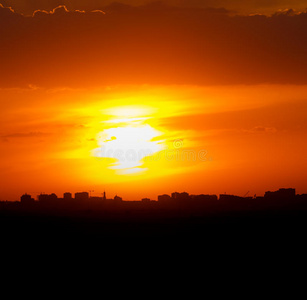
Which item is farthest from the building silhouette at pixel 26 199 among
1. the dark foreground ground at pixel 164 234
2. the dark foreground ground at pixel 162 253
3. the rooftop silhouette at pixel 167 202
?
the dark foreground ground at pixel 162 253

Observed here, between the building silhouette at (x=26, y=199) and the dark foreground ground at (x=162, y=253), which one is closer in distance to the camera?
the dark foreground ground at (x=162, y=253)

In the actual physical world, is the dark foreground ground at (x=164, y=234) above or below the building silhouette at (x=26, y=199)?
below

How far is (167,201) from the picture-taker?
147750 mm

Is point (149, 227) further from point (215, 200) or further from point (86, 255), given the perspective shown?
point (215, 200)

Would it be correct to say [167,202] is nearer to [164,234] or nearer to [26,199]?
[26,199]

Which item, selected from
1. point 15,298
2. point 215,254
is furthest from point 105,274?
point 215,254

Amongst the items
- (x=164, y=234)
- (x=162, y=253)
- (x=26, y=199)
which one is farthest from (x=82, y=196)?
(x=162, y=253)

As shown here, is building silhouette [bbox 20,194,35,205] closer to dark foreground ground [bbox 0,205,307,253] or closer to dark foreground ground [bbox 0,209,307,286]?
dark foreground ground [bbox 0,205,307,253]

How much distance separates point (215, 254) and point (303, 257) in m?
4.97

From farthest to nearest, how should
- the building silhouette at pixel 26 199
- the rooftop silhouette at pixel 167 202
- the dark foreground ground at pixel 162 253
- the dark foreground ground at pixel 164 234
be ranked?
1. the building silhouette at pixel 26 199
2. the rooftop silhouette at pixel 167 202
3. the dark foreground ground at pixel 164 234
4. the dark foreground ground at pixel 162 253

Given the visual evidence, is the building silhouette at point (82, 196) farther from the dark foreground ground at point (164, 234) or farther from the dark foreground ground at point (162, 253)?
the dark foreground ground at point (162, 253)

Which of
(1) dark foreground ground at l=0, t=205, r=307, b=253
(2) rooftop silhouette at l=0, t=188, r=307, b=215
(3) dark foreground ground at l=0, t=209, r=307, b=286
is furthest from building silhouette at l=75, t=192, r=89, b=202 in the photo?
(3) dark foreground ground at l=0, t=209, r=307, b=286

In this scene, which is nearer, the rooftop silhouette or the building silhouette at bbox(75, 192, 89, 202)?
the rooftop silhouette

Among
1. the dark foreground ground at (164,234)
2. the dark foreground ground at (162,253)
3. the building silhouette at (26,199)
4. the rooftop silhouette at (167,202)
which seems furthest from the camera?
the building silhouette at (26,199)
